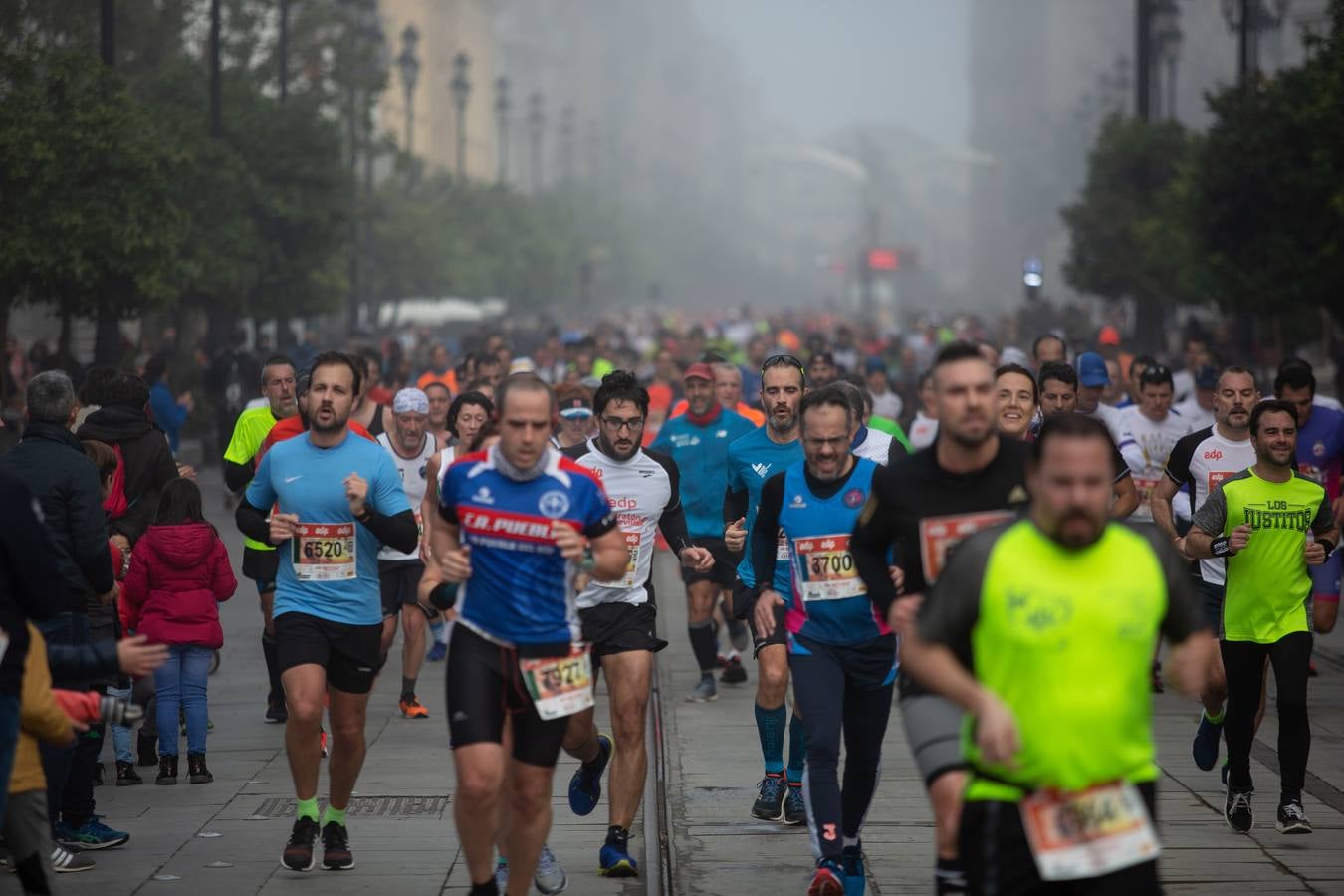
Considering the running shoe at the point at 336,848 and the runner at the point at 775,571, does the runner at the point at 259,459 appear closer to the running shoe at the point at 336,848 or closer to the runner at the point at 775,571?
the runner at the point at 775,571

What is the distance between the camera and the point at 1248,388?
10.2m

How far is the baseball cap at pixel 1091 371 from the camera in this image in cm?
1316

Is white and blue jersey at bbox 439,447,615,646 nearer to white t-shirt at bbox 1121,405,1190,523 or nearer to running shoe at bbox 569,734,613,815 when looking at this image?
running shoe at bbox 569,734,613,815

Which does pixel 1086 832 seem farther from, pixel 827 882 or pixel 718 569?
pixel 718 569

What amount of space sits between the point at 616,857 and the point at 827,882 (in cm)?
117

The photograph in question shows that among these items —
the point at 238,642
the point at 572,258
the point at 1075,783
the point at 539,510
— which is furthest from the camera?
the point at 572,258

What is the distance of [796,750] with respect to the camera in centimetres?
927

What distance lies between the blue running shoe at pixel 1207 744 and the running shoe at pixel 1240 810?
78 centimetres

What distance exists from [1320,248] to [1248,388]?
16.3 meters

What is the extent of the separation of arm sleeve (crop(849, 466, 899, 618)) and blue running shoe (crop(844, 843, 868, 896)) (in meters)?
1.50

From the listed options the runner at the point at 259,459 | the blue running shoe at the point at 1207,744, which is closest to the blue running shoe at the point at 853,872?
the blue running shoe at the point at 1207,744

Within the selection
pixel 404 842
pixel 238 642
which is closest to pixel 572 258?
pixel 238 642

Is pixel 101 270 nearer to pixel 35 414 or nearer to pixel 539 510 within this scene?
pixel 35 414

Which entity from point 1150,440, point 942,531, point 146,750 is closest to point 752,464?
point 146,750
